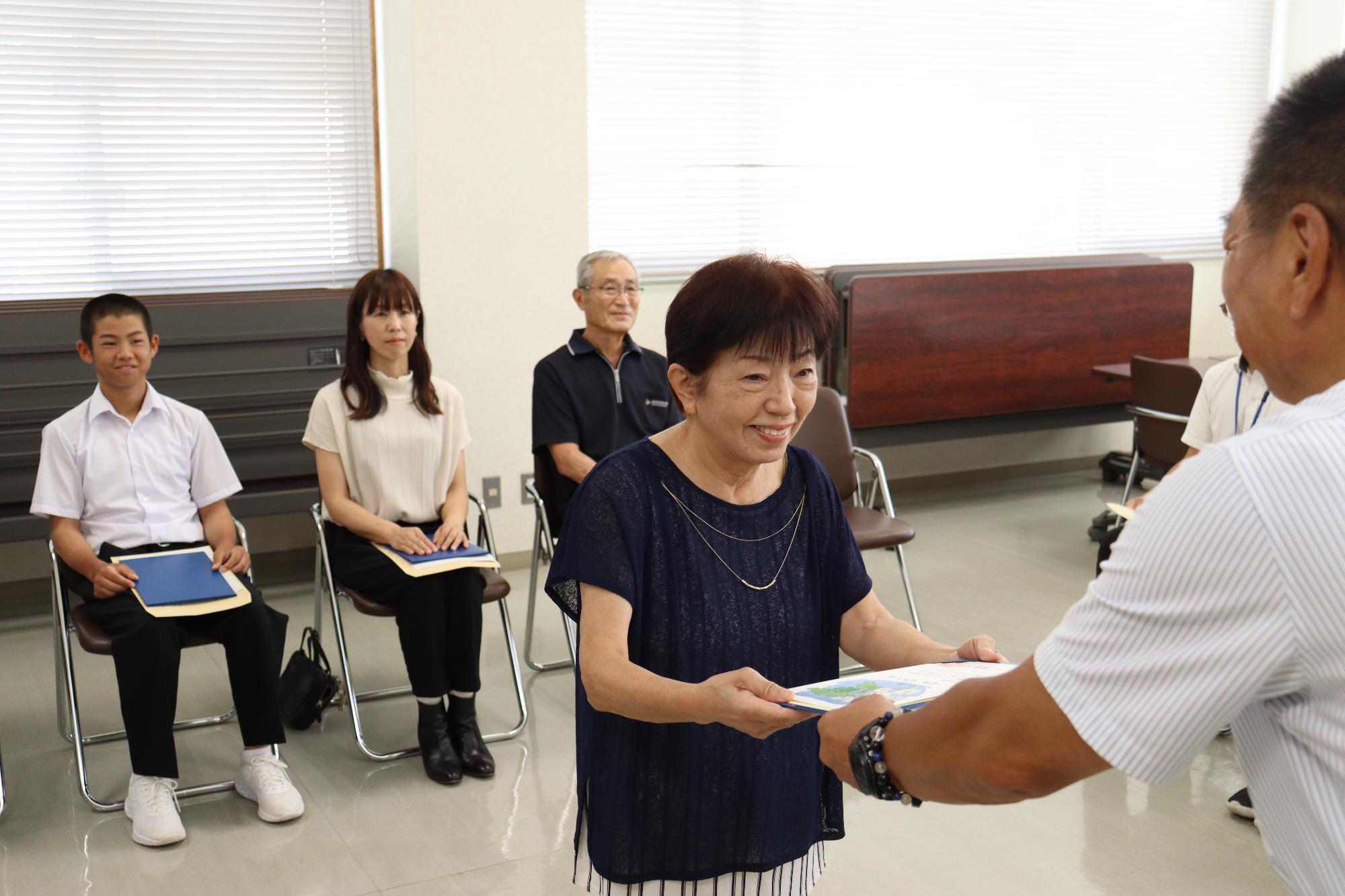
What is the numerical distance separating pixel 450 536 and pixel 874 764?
2.64 meters

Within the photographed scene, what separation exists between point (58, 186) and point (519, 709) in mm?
2800

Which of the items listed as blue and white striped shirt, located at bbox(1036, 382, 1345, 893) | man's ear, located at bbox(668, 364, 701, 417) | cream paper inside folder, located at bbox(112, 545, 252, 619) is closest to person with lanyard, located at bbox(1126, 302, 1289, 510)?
man's ear, located at bbox(668, 364, 701, 417)

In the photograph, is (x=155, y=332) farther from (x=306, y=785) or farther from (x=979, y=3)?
(x=979, y=3)

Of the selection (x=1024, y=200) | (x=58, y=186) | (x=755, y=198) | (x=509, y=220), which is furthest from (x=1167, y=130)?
(x=58, y=186)

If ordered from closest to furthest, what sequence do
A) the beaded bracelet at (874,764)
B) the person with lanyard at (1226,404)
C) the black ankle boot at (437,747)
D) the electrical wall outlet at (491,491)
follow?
the beaded bracelet at (874,764)
the person with lanyard at (1226,404)
the black ankle boot at (437,747)
the electrical wall outlet at (491,491)

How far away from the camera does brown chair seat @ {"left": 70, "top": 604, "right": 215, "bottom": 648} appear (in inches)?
127

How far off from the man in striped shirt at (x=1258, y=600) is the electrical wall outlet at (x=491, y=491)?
4314 millimetres

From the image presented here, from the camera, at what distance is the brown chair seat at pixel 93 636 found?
3.23 meters

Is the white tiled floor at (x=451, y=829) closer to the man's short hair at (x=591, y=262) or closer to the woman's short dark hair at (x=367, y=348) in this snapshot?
the woman's short dark hair at (x=367, y=348)

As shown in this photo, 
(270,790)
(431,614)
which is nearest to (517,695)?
(431,614)

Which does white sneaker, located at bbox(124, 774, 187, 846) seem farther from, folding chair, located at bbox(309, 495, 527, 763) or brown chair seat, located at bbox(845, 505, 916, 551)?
brown chair seat, located at bbox(845, 505, 916, 551)

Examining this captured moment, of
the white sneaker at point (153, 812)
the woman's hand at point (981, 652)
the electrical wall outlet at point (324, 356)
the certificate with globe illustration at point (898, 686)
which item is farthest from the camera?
the electrical wall outlet at point (324, 356)

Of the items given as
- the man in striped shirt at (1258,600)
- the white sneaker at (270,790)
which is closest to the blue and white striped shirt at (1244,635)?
the man in striped shirt at (1258,600)

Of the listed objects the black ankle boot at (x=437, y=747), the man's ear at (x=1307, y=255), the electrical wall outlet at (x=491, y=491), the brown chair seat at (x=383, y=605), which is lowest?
the black ankle boot at (x=437, y=747)
